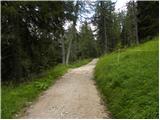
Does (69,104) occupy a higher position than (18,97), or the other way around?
(18,97)

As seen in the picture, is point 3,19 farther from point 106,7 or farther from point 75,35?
point 106,7

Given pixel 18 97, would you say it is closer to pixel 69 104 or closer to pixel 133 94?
pixel 69 104

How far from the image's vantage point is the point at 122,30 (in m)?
71.1

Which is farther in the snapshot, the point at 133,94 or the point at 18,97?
the point at 18,97

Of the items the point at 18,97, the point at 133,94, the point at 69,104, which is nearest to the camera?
the point at 133,94

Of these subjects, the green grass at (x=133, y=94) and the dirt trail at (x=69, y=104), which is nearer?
the green grass at (x=133, y=94)

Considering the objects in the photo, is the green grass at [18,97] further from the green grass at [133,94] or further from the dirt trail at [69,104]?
the green grass at [133,94]

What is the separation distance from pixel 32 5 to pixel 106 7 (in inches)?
1479

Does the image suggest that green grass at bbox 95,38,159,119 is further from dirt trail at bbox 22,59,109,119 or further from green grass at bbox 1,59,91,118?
green grass at bbox 1,59,91,118

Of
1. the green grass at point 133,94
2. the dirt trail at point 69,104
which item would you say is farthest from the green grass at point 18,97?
the green grass at point 133,94

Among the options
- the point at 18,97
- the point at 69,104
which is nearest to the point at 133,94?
the point at 69,104

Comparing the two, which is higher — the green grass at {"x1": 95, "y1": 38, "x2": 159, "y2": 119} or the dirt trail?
the green grass at {"x1": 95, "y1": 38, "x2": 159, "y2": 119}

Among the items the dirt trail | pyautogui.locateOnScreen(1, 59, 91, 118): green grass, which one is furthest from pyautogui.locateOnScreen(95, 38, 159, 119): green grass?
pyautogui.locateOnScreen(1, 59, 91, 118): green grass

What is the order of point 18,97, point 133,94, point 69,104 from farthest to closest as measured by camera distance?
1. point 18,97
2. point 69,104
3. point 133,94
